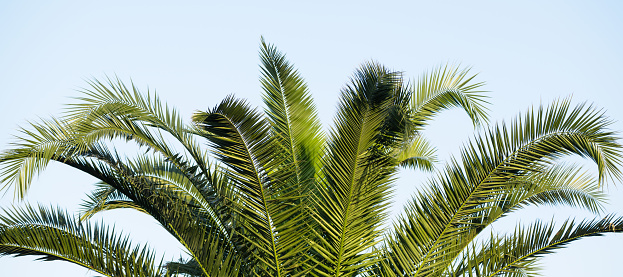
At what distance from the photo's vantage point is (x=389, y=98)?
5.66 meters

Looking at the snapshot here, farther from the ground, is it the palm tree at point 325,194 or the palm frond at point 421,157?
the palm frond at point 421,157

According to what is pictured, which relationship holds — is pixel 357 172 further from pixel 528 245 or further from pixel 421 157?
pixel 421 157

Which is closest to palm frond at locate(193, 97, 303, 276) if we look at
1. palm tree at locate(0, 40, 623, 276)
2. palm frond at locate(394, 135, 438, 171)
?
palm tree at locate(0, 40, 623, 276)

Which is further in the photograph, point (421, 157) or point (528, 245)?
point (421, 157)

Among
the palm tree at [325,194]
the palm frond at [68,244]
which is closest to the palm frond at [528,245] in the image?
the palm tree at [325,194]

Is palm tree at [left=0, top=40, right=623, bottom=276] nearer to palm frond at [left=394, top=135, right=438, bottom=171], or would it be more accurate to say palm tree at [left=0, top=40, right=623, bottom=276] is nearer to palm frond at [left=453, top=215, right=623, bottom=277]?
palm frond at [left=453, top=215, right=623, bottom=277]

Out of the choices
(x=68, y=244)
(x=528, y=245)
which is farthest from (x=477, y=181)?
(x=68, y=244)

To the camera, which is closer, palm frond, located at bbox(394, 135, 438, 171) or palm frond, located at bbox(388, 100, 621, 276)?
palm frond, located at bbox(388, 100, 621, 276)

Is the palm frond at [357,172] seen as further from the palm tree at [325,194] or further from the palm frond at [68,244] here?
the palm frond at [68,244]

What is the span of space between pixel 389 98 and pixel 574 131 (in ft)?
5.99

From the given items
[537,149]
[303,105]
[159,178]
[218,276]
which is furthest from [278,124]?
[537,149]

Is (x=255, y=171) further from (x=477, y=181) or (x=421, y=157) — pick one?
(x=421, y=157)

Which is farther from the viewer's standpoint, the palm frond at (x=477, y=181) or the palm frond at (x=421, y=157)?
the palm frond at (x=421, y=157)

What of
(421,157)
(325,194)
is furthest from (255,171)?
(421,157)
